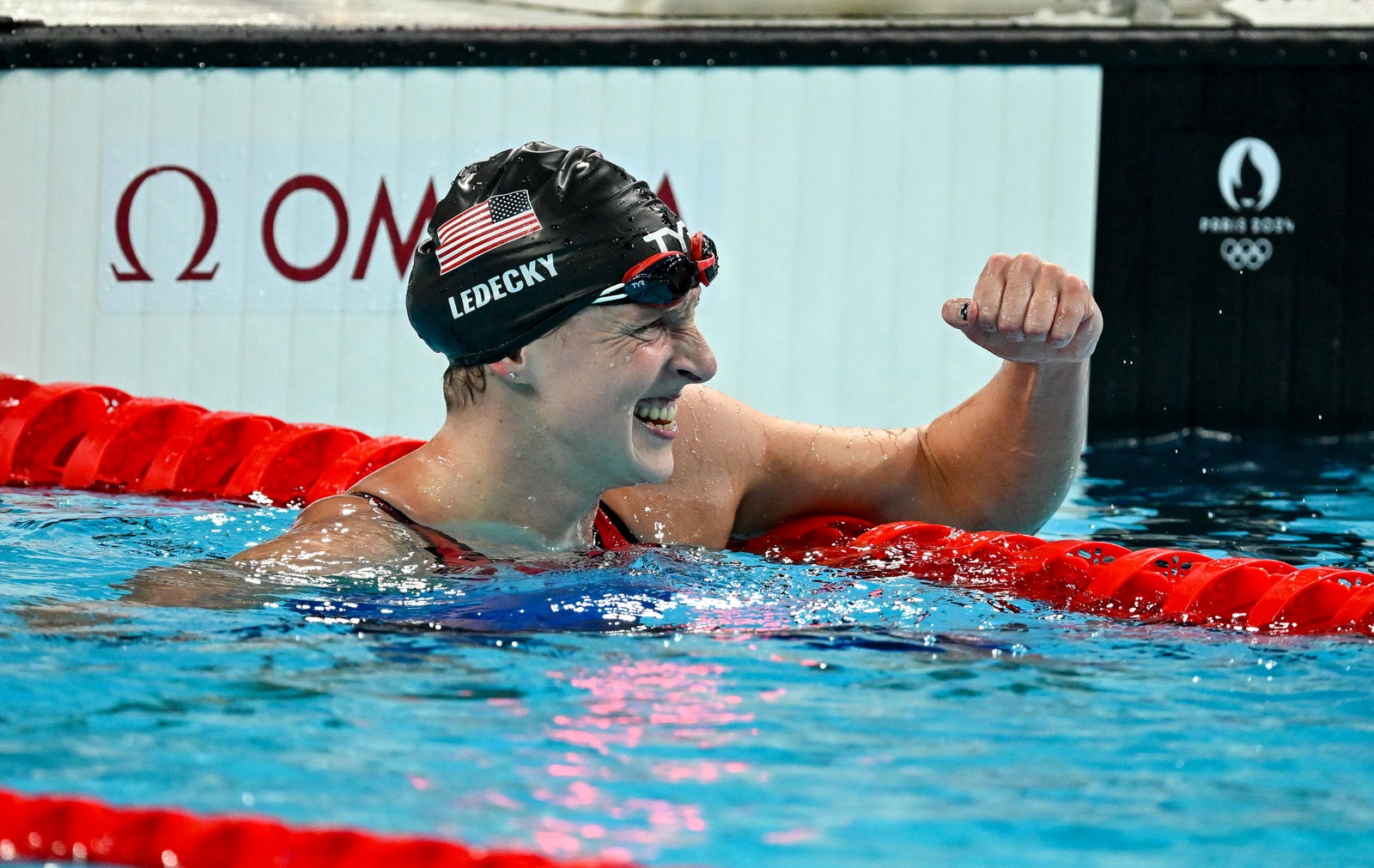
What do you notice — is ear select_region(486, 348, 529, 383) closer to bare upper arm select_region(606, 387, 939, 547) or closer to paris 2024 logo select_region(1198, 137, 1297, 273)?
bare upper arm select_region(606, 387, 939, 547)

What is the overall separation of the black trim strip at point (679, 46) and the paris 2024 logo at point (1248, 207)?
1.20 ft

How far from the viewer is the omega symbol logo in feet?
20.4

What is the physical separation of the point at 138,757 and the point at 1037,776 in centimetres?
101

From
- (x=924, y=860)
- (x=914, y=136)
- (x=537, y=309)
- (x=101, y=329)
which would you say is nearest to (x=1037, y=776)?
(x=924, y=860)

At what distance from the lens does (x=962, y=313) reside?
8.71 feet

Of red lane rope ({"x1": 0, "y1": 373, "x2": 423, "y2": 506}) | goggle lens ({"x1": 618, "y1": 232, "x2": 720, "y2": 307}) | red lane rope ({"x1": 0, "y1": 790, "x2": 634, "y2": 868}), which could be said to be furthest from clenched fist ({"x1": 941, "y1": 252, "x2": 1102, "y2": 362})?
red lane rope ({"x1": 0, "y1": 373, "x2": 423, "y2": 506})

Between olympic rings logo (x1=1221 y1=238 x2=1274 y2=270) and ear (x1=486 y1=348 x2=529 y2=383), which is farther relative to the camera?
olympic rings logo (x1=1221 y1=238 x2=1274 y2=270)

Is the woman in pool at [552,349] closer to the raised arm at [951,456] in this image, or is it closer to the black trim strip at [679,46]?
the raised arm at [951,456]

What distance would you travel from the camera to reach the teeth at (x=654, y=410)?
2727 millimetres

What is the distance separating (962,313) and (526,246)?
2.44 feet

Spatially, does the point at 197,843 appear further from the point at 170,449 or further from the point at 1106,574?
the point at 170,449

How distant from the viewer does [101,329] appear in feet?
21.7

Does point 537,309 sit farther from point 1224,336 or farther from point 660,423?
point 1224,336

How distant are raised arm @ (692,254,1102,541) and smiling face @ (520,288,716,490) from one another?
0.46 metres
